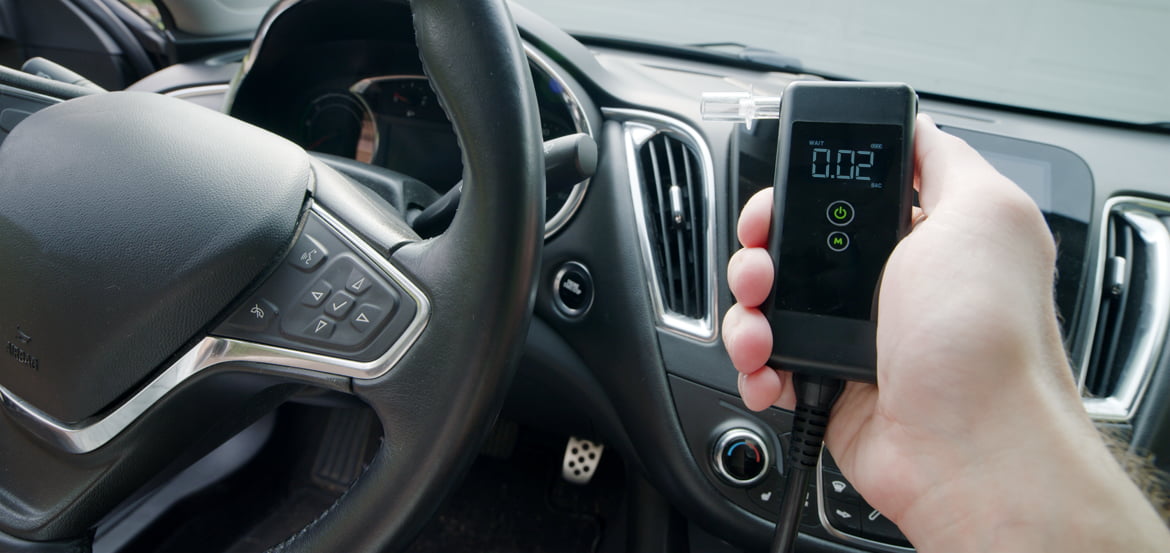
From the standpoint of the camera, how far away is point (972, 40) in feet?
4.04

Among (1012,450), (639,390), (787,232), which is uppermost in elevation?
(787,232)

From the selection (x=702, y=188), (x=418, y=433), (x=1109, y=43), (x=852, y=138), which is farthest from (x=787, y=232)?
(x=1109, y=43)

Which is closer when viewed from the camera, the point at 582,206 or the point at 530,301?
the point at 530,301

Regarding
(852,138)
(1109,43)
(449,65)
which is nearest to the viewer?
(449,65)

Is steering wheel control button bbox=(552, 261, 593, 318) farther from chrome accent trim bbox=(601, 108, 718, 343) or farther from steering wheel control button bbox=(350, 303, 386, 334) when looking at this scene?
steering wheel control button bbox=(350, 303, 386, 334)

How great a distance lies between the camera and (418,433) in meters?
0.54

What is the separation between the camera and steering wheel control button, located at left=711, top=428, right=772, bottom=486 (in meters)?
0.84

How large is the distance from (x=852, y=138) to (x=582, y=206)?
361mm

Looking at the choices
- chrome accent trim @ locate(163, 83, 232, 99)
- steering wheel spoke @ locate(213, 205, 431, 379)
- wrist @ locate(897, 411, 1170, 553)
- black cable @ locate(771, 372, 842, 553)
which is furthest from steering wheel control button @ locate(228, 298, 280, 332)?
chrome accent trim @ locate(163, 83, 232, 99)

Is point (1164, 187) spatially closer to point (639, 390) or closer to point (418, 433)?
point (639, 390)

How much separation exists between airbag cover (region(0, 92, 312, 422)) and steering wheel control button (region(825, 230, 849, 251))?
1.56ft

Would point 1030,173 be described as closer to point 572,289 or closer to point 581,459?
point 572,289

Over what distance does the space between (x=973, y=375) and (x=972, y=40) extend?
85cm

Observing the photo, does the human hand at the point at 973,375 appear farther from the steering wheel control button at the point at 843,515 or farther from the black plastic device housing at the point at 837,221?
the steering wheel control button at the point at 843,515
